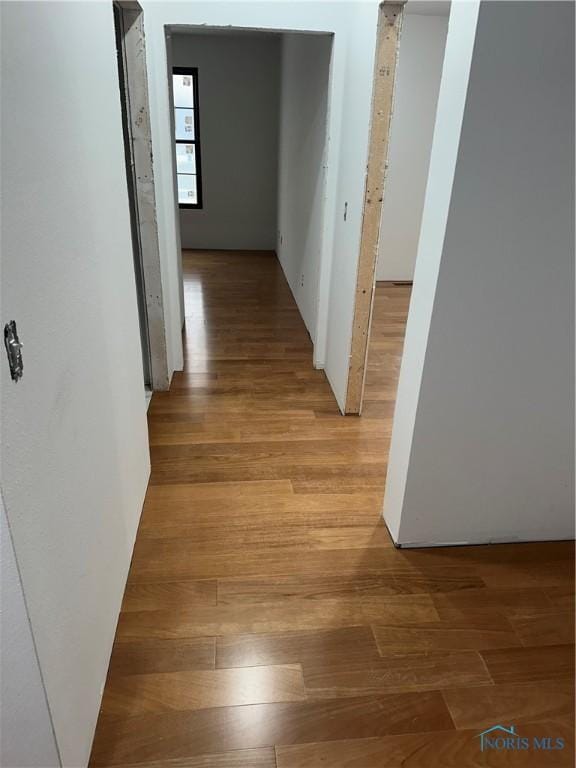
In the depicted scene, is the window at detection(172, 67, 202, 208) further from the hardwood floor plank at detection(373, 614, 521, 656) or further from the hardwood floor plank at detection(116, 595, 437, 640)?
the hardwood floor plank at detection(373, 614, 521, 656)

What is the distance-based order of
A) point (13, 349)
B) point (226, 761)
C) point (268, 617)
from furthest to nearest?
point (268, 617), point (226, 761), point (13, 349)

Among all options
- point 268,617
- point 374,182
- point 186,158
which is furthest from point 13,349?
point 186,158

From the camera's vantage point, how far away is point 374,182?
8.36 ft

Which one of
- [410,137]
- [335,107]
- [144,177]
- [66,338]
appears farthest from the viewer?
[410,137]

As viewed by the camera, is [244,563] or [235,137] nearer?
[244,563]

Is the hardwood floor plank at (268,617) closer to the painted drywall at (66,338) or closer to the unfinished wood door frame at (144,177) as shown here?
the painted drywall at (66,338)

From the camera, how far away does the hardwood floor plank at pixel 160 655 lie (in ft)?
5.17

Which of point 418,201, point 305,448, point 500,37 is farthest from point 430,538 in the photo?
point 418,201

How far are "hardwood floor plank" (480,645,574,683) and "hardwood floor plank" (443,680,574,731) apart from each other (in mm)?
24

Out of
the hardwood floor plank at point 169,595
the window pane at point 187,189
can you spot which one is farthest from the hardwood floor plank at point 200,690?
the window pane at point 187,189

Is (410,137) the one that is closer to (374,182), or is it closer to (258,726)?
(374,182)

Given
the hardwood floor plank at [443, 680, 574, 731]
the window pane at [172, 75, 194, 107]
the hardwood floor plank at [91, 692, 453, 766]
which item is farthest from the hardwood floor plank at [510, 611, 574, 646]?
the window pane at [172, 75, 194, 107]

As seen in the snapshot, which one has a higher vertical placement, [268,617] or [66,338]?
[66,338]

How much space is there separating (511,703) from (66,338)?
158cm
